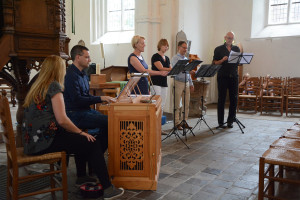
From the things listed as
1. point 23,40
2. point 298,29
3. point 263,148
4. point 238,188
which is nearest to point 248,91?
point 298,29

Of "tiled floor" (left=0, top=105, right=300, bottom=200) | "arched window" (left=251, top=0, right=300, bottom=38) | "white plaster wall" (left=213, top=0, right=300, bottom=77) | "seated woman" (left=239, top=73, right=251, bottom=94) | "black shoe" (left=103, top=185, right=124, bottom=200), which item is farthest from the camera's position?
"arched window" (left=251, top=0, right=300, bottom=38)

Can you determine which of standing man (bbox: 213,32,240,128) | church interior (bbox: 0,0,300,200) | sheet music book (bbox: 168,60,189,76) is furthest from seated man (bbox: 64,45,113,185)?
standing man (bbox: 213,32,240,128)

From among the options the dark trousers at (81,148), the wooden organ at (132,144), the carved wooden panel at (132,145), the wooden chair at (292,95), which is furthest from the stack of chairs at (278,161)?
the wooden chair at (292,95)

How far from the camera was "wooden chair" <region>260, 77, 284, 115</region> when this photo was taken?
28.2 feet

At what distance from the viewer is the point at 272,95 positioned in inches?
351

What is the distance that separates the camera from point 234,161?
4.13m

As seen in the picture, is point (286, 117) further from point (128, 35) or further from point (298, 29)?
point (128, 35)

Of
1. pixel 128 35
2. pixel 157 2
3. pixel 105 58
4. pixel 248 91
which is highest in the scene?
pixel 157 2

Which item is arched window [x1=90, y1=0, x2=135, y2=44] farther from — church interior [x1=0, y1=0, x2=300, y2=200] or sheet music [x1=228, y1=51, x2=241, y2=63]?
sheet music [x1=228, y1=51, x2=241, y2=63]

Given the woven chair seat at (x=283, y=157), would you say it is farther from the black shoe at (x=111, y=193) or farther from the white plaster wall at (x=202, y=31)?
the white plaster wall at (x=202, y=31)

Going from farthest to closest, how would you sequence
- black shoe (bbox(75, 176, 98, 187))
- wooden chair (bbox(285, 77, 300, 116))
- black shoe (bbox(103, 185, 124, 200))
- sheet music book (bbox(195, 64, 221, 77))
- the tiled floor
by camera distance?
wooden chair (bbox(285, 77, 300, 116)), sheet music book (bbox(195, 64, 221, 77)), black shoe (bbox(75, 176, 98, 187)), the tiled floor, black shoe (bbox(103, 185, 124, 200))

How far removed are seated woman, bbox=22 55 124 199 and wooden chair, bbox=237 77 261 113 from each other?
7.02 metres

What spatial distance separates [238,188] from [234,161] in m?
0.98

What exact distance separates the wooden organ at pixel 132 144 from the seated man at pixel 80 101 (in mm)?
277
